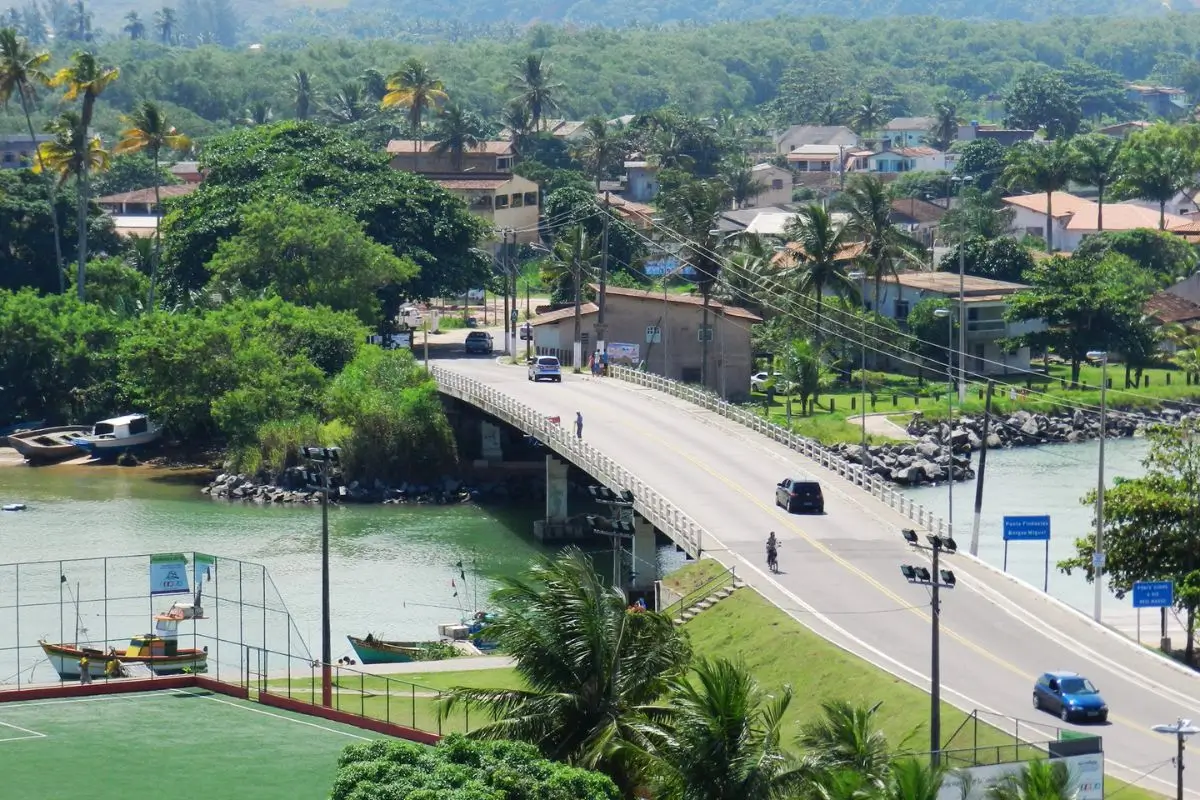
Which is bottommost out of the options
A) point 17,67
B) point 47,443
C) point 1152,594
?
point 47,443

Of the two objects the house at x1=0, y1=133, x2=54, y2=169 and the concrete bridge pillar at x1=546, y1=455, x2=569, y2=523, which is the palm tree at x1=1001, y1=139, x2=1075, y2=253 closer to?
the concrete bridge pillar at x1=546, y1=455, x2=569, y2=523

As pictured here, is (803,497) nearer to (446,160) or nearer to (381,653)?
(381,653)

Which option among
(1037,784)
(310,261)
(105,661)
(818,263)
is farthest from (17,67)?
(1037,784)

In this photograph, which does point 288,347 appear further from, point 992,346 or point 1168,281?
point 1168,281

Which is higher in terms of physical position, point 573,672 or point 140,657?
point 573,672

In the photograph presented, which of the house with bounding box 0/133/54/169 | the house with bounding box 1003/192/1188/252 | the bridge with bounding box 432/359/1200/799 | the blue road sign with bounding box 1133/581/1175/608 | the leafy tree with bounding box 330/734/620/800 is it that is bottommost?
the bridge with bounding box 432/359/1200/799

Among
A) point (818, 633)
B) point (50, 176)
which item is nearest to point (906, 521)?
point (818, 633)

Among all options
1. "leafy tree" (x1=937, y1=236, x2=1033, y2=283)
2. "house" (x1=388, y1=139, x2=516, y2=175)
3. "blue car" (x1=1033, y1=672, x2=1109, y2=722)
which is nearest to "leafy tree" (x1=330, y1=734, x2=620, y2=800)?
"blue car" (x1=1033, y1=672, x2=1109, y2=722)
